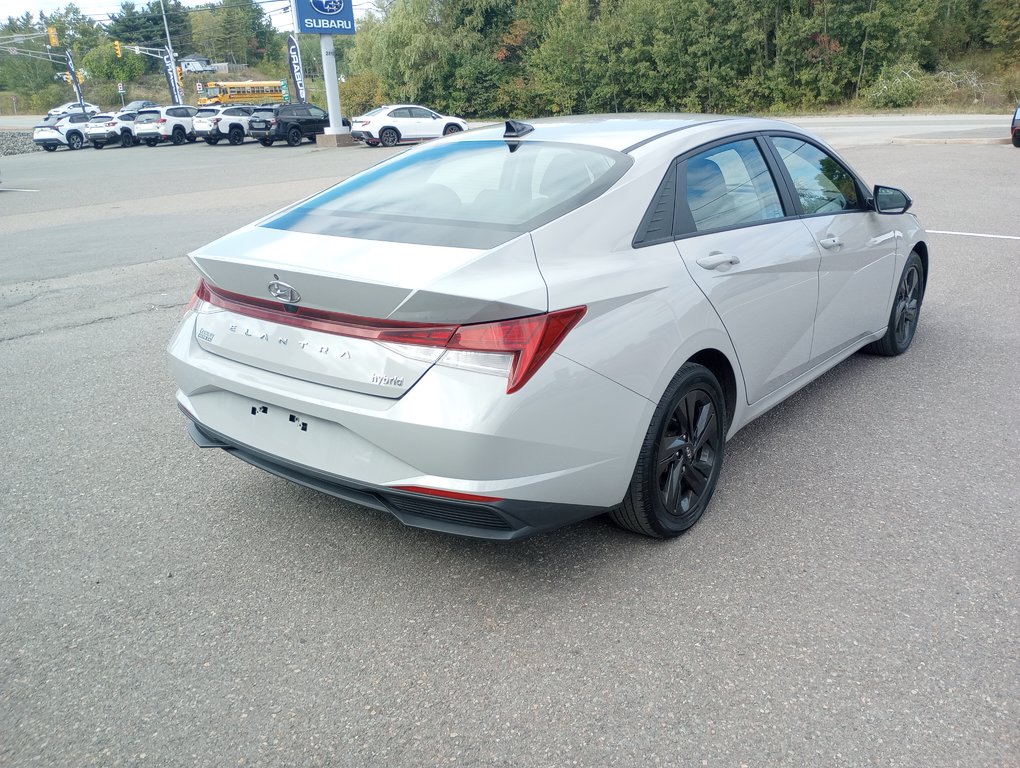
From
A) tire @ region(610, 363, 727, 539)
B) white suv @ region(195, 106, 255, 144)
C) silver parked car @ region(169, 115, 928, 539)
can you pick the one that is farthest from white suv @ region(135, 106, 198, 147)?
tire @ region(610, 363, 727, 539)

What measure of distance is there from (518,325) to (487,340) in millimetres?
104

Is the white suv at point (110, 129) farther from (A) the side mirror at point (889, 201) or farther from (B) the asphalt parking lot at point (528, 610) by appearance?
(A) the side mirror at point (889, 201)

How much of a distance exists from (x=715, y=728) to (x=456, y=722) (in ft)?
2.33

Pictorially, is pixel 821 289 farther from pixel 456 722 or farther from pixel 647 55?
pixel 647 55

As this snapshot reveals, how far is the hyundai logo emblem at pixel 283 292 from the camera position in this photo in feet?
8.93

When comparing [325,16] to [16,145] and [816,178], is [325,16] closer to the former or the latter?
[16,145]

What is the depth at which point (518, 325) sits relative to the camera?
249 cm

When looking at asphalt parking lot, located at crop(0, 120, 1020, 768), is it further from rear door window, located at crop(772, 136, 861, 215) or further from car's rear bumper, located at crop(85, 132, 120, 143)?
car's rear bumper, located at crop(85, 132, 120, 143)

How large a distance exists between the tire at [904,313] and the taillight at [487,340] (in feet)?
10.7

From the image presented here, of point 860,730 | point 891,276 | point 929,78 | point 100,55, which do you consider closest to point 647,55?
point 929,78

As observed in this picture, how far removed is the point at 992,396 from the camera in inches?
181

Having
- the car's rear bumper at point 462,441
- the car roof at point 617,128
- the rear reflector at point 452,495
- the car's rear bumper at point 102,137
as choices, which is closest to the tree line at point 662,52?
the car's rear bumper at point 102,137

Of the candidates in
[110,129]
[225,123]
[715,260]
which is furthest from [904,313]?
[110,129]

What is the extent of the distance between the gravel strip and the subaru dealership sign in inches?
711
